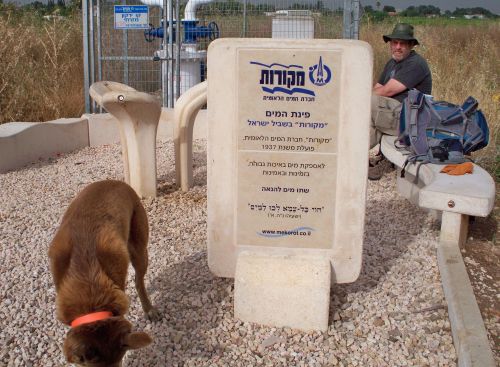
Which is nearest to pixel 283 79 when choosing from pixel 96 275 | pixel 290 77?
pixel 290 77

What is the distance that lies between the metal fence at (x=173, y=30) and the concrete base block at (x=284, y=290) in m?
5.92

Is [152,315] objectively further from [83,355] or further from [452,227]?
[452,227]

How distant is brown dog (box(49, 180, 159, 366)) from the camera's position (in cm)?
285

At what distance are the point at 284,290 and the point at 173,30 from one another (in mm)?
6797

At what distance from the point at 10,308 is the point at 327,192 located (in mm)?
2418

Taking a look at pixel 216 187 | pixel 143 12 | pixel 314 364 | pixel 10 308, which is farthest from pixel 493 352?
pixel 143 12

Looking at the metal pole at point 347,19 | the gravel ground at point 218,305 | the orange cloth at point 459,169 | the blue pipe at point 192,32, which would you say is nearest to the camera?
the gravel ground at point 218,305

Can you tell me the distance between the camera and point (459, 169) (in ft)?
18.0

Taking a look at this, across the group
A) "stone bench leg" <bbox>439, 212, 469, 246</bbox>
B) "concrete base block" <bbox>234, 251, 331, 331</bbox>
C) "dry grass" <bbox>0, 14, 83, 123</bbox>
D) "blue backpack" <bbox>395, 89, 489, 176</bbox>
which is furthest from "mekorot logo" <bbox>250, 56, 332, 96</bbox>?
"dry grass" <bbox>0, 14, 83, 123</bbox>

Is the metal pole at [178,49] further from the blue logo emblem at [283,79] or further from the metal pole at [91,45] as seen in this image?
the blue logo emblem at [283,79]

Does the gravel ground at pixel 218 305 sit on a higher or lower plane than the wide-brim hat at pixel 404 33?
lower

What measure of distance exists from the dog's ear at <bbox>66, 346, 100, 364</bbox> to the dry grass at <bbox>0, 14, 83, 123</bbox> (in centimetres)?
752

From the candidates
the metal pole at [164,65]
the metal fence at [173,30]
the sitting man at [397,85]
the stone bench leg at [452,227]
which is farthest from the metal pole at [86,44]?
the stone bench leg at [452,227]

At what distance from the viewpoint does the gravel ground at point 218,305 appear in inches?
147
